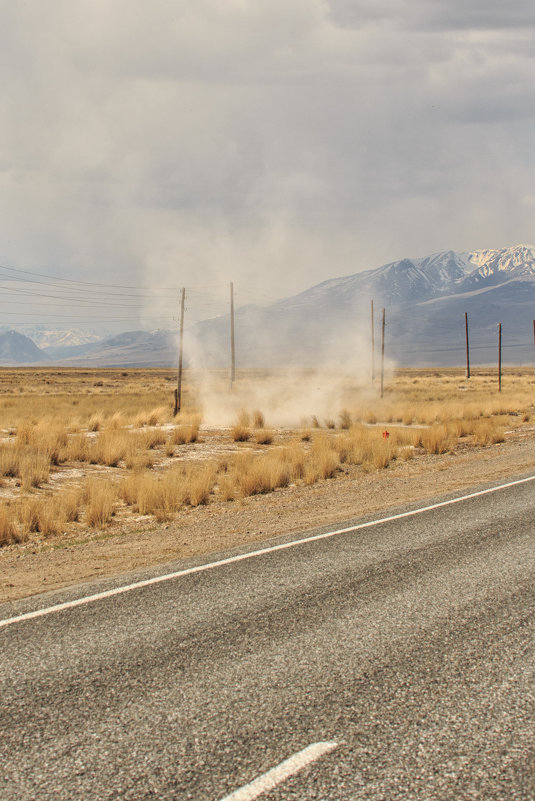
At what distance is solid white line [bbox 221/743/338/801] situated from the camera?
3.24 m

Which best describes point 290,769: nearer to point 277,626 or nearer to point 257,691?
point 257,691

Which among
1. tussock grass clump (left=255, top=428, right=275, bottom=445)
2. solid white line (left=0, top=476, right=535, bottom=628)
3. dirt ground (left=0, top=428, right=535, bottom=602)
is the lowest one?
dirt ground (left=0, top=428, right=535, bottom=602)

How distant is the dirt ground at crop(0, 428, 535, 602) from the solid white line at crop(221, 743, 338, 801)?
4.21m

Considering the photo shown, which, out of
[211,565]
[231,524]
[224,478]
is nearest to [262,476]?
[224,478]

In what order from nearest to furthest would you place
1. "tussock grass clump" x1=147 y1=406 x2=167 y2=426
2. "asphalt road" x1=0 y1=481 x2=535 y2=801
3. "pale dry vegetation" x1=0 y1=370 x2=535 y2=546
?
"asphalt road" x1=0 y1=481 x2=535 y2=801 → "pale dry vegetation" x1=0 y1=370 x2=535 y2=546 → "tussock grass clump" x1=147 y1=406 x2=167 y2=426

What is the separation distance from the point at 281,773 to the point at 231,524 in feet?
24.8

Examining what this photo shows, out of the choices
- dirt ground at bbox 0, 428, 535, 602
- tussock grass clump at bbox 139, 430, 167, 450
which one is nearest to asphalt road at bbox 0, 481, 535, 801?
dirt ground at bbox 0, 428, 535, 602

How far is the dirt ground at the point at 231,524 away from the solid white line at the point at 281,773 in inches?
166

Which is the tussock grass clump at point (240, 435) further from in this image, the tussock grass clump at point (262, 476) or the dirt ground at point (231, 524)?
the tussock grass clump at point (262, 476)

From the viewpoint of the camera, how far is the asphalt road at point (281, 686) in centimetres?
340

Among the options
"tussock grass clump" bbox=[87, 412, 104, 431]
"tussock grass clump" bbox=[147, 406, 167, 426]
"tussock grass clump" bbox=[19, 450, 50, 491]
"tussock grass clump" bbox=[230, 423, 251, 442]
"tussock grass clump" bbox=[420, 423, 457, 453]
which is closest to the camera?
"tussock grass clump" bbox=[19, 450, 50, 491]

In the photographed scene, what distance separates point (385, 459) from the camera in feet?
61.8

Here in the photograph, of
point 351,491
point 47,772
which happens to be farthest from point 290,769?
point 351,491

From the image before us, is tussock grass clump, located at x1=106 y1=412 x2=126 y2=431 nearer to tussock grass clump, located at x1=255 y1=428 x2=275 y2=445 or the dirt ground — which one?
tussock grass clump, located at x1=255 y1=428 x2=275 y2=445
